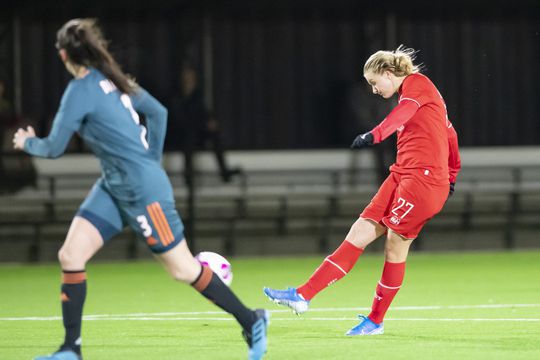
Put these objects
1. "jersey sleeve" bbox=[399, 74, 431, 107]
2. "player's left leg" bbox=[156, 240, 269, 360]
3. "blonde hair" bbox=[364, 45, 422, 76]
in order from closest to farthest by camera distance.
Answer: "player's left leg" bbox=[156, 240, 269, 360] < "jersey sleeve" bbox=[399, 74, 431, 107] < "blonde hair" bbox=[364, 45, 422, 76]

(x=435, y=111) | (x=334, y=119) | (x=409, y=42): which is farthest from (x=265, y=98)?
(x=435, y=111)

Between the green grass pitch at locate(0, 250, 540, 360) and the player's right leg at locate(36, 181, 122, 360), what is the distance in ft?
2.24

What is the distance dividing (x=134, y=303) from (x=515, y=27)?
8.83 metres

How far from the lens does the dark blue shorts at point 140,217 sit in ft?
22.5

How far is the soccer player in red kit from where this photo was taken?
8352 mm

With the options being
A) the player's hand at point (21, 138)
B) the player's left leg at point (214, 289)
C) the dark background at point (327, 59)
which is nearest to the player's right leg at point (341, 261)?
the player's left leg at point (214, 289)

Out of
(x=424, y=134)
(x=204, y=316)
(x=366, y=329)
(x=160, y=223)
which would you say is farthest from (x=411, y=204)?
(x=204, y=316)

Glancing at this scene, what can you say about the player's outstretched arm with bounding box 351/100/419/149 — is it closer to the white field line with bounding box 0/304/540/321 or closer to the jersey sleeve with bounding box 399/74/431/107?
the jersey sleeve with bounding box 399/74/431/107

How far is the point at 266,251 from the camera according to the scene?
16781 millimetres

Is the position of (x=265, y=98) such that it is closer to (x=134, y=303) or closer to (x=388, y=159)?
(x=388, y=159)

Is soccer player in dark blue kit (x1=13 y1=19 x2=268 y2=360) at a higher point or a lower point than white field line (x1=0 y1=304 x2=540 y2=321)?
higher

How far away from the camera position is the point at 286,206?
56.1ft

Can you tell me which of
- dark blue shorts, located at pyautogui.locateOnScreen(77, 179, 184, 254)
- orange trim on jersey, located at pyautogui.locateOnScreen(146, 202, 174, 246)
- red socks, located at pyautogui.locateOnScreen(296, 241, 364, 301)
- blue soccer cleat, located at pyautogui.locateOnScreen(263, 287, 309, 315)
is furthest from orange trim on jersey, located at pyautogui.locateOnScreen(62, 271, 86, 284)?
red socks, located at pyautogui.locateOnScreen(296, 241, 364, 301)

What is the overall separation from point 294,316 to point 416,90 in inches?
89.3
